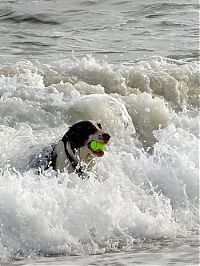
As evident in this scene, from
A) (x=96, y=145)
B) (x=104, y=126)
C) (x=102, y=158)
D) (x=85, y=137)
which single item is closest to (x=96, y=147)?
(x=96, y=145)

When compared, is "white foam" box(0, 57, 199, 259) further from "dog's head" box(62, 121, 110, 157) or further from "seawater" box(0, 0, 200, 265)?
"dog's head" box(62, 121, 110, 157)

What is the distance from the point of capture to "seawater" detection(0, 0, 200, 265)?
5891mm

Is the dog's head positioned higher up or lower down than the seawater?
higher up

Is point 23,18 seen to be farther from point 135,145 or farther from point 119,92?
point 135,145

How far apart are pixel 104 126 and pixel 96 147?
2.33 m

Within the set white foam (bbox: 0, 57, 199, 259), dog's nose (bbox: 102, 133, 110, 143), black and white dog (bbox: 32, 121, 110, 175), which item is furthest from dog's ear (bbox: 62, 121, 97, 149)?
white foam (bbox: 0, 57, 199, 259)

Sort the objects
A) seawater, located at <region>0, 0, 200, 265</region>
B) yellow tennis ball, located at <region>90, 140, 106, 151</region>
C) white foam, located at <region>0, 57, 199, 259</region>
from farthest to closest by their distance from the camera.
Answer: yellow tennis ball, located at <region>90, 140, 106, 151</region> < white foam, located at <region>0, 57, 199, 259</region> < seawater, located at <region>0, 0, 200, 265</region>

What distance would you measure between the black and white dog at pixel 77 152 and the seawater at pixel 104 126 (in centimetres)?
19

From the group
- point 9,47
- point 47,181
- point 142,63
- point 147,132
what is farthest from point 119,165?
point 9,47

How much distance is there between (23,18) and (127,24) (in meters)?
A: 2.42

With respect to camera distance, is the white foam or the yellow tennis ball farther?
the yellow tennis ball

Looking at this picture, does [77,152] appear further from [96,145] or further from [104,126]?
[104,126]

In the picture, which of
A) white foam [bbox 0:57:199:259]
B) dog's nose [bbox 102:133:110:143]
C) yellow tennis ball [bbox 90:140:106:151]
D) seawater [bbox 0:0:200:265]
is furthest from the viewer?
yellow tennis ball [bbox 90:140:106:151]

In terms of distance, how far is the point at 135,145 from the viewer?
9.53 metres
